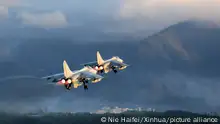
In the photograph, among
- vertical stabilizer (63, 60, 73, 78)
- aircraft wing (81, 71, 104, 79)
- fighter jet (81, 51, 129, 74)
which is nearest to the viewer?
vertical stabilizer (63, 60, 73, 78)

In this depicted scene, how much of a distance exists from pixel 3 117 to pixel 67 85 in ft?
110

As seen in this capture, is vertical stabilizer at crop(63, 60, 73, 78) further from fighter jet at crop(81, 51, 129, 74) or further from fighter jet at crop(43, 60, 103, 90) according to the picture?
fighter jet at crop(81, 51, 129, 74)

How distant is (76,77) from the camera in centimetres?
8675

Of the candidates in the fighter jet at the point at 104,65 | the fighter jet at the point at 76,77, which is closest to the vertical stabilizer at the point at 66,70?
the fighter jet at the point at 76,77

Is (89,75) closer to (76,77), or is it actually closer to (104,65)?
(76,77)

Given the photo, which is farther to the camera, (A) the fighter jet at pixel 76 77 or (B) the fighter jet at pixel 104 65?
(B) the fighter jet at pixel 104 65

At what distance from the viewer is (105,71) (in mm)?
106375

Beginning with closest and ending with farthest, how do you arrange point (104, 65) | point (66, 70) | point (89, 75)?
point (66, 70)
point (89, 75)
point (104, 65)

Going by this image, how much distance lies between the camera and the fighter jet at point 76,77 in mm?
85062

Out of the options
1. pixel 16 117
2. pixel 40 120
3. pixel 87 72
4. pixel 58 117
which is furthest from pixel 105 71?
pixel 58 117

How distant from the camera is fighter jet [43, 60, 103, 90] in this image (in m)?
85.1

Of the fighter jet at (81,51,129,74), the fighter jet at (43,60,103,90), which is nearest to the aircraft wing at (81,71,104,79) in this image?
the fighter jet at (43,60,103,90)

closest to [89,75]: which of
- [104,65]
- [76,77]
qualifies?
[76,77]

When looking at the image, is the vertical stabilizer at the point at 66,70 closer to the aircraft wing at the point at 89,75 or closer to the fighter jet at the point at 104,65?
the aircraft wing at the point at 89,75
